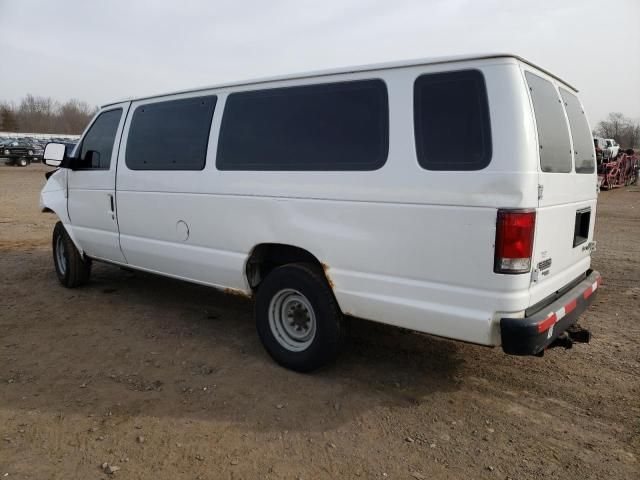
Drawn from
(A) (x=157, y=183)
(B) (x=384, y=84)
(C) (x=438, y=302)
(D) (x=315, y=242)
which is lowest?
(C) (x=438, y=302)

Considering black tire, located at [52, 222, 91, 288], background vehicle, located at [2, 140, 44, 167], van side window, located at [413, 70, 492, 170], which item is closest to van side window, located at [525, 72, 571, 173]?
van side window, located at [413, 70, 492, 170]

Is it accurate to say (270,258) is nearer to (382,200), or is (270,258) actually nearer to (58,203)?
(382,200)

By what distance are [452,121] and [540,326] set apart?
1.33 metres

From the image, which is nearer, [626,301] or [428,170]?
[428,170]

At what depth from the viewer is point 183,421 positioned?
324 cm

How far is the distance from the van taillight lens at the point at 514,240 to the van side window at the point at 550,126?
15.3 inches

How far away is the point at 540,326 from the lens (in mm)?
2938

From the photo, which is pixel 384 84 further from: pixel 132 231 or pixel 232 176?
pixel 132 231

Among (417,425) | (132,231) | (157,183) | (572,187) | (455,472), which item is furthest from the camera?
(132,231)

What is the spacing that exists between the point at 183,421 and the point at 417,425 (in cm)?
152

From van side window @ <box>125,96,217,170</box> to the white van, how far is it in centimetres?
2

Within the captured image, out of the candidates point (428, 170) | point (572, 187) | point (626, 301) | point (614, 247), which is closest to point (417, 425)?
point (428, 170)

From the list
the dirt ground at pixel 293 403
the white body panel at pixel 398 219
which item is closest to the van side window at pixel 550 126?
the white body panel at pixel 398 219

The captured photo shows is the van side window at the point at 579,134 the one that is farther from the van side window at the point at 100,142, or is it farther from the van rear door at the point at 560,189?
the van side window at the point at 100,142
